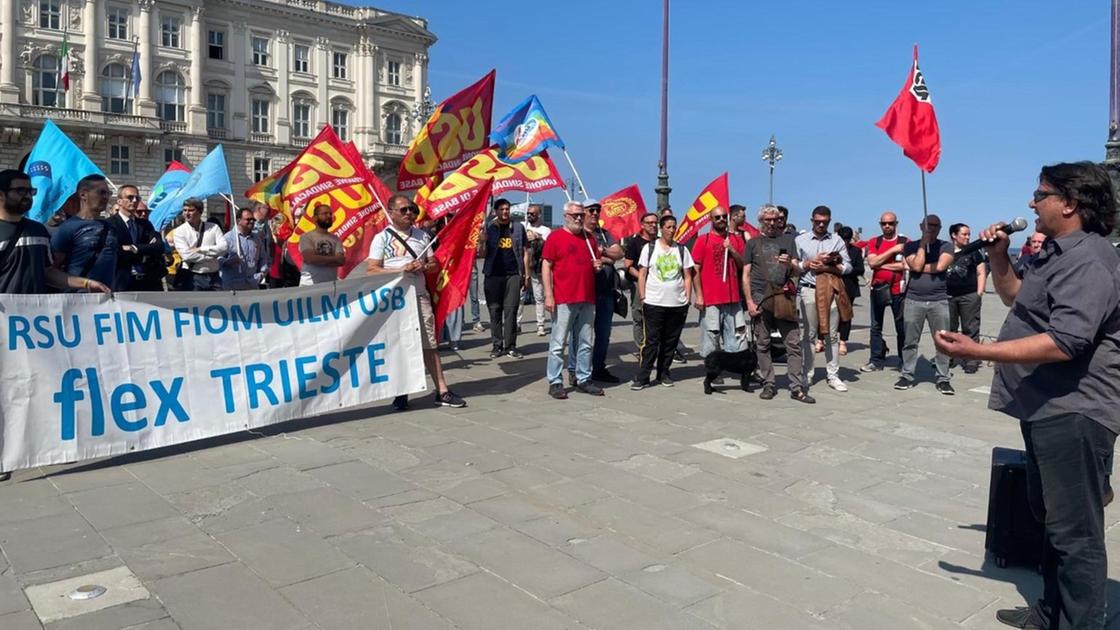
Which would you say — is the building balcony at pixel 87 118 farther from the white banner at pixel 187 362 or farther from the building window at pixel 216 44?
the white banner at pixel 187 362

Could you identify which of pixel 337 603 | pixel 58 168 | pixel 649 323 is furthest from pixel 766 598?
pixel 58 168

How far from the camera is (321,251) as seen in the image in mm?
7547

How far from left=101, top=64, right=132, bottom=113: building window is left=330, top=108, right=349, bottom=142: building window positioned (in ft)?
44.6

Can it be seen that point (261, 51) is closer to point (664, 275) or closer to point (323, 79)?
point (323, 79)

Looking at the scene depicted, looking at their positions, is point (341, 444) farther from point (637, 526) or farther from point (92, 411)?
point (637, 526)

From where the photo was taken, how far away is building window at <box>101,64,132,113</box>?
5203 cm

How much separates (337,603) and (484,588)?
1.97 feet

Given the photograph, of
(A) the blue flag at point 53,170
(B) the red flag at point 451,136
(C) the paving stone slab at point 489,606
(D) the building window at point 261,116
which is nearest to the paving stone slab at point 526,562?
(C) the paving stone slab at point 489,606

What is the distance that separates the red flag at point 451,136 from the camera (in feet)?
33.0

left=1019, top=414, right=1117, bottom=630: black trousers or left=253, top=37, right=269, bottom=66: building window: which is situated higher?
left=253, top=37, right=269, bottom=66: building window

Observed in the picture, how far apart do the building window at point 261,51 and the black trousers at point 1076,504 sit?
202 ft

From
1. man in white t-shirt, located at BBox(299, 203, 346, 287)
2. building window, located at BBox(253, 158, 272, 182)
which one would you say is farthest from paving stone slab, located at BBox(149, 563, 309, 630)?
building window, located at BBox(253, 158, 272, 182)

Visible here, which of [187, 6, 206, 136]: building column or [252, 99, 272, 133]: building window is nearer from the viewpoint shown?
[187, 6, 206, 136]: building column

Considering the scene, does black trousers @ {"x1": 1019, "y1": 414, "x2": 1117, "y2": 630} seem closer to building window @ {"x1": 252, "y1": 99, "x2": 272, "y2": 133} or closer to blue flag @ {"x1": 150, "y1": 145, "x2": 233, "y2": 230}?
blue flag @ {"x1": 150, "y1": 145, "x2": 233, "y2": 230}
